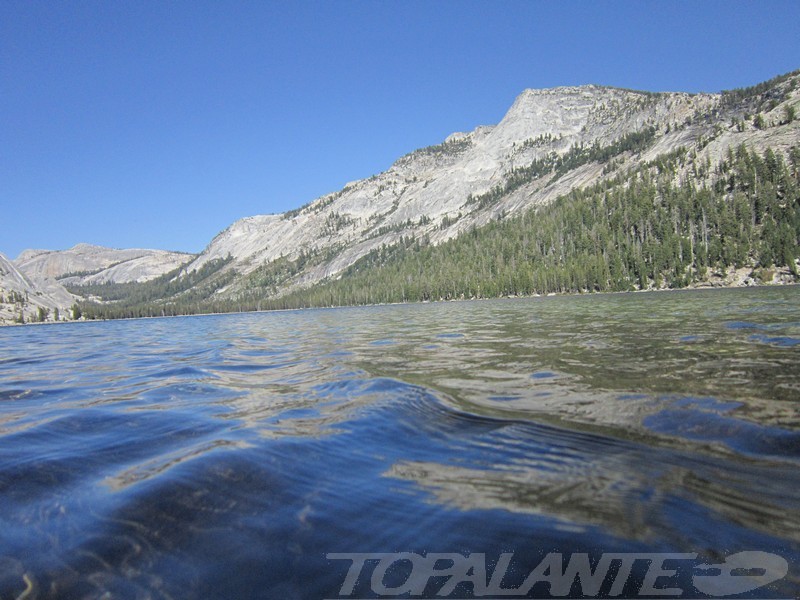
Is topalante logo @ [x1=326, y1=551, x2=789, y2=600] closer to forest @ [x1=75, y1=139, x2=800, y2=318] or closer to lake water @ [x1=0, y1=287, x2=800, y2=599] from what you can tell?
lake water @ [x1=0, y1=287, x2=800, y2=599]

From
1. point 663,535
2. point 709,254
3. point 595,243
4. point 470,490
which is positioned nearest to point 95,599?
point 470,490

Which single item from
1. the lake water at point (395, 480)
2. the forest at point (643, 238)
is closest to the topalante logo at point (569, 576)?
the lake water at point (395, 480)

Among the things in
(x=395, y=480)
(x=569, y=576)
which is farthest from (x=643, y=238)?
(x=569, y=576)

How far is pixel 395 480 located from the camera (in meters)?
5.02

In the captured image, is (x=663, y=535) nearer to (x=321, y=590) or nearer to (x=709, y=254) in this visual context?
(x=321, y=590)

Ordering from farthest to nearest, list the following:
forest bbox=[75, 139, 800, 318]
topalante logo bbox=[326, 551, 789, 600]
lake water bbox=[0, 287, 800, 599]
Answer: forest bbox=[75, 139, 800, 318]
lake water bbox=[0, 287, 800, 599]
topalante logo bbox=[326, 551, 789, 600]

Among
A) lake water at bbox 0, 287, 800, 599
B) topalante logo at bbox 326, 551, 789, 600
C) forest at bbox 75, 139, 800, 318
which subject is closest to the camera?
topalante logo at bbox 326, 551, 789, 600

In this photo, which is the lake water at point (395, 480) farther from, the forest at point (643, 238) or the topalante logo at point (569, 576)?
the forest at point (643, 238)

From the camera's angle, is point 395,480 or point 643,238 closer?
point 395,480

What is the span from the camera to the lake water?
342 centimetres

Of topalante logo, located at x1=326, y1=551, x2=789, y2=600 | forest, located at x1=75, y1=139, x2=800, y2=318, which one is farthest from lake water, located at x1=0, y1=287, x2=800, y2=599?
forest, located at x1=75, y1=139, x2=800, y2=318

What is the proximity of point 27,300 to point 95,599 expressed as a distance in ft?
856

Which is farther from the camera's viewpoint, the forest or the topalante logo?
the forest

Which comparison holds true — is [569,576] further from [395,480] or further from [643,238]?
[643,238]
